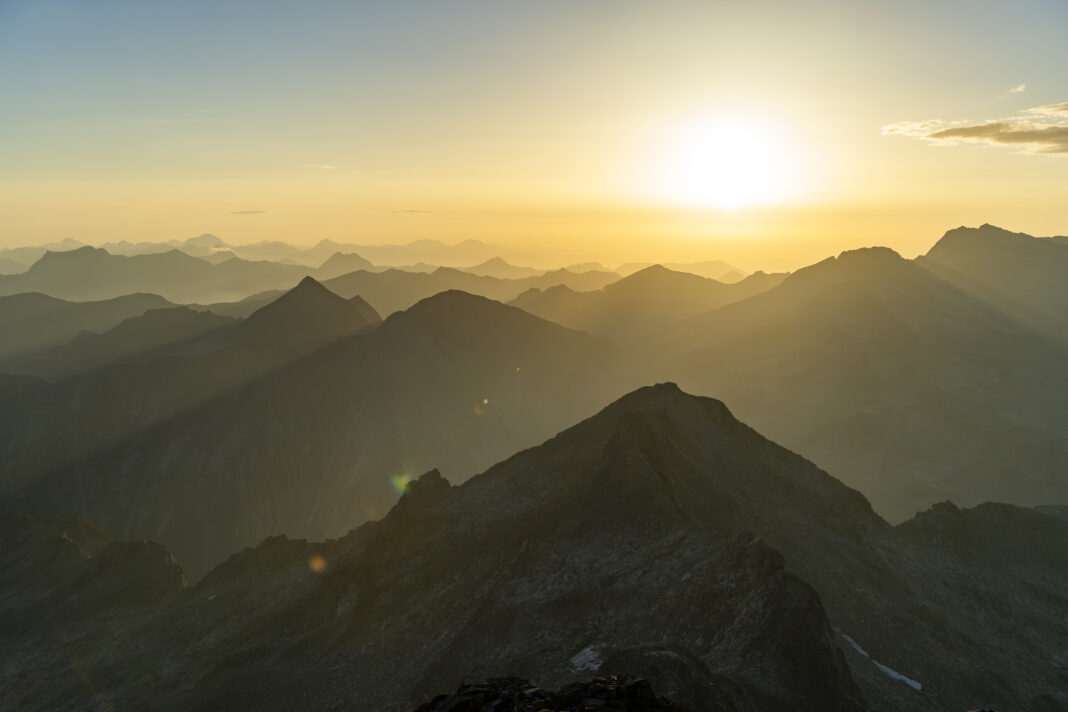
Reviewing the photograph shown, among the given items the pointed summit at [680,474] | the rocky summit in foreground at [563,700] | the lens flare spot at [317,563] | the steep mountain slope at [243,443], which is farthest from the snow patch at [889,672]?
the steep mountain slope at [243,443]

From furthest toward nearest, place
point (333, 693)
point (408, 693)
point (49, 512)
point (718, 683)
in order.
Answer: point (49, 512) < point (333, 693) < point (408, 693) < point (718, 683)

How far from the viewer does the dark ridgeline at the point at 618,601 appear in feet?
149

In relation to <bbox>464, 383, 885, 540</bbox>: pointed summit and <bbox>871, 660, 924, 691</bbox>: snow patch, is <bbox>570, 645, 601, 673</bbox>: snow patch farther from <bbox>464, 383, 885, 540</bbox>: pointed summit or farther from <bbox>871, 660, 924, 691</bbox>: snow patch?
<bbox>871, 660, 924, 691</bbox>: snow patch

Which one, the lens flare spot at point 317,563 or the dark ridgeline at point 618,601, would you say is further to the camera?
the lens flare spot at point 317,563

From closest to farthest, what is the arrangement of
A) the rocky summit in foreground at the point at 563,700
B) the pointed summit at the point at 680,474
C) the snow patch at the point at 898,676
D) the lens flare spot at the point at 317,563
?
1. the rocky summit in foreground at the point at 563,700
2. the snow patch at the point at 898,676
3. the pointed summit at the point at 680,474
4. the lens flare spot at the point at 317,563


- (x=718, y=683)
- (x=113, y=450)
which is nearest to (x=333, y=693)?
(x=718, y=683)

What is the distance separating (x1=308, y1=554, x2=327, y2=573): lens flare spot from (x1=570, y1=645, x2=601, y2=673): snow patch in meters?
42.1

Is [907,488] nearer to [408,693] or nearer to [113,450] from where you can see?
[408,693]

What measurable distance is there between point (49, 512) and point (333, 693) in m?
128

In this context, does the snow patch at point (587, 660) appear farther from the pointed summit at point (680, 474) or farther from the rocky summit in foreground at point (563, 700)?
the pointed summit at point (680, 474)

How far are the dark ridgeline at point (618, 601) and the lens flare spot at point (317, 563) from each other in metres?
0.37

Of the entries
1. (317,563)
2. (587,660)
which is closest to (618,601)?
(587,660)

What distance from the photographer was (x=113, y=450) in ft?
531

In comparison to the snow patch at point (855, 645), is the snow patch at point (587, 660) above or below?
above
